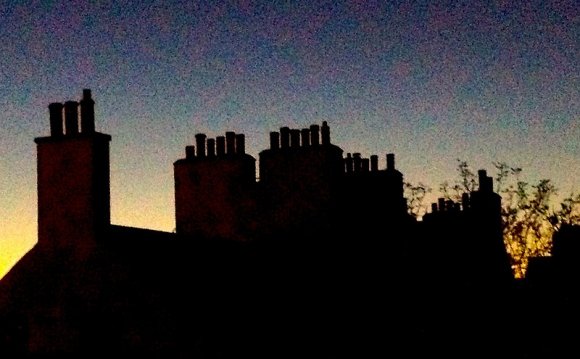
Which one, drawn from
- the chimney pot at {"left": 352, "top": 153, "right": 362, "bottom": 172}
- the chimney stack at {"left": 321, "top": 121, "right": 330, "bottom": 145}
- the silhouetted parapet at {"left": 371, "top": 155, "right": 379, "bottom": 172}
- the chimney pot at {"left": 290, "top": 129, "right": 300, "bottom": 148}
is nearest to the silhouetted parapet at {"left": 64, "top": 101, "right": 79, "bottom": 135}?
the chimney pot at {"left": 290, "top": 129, "right": 300, "bottom": 148}

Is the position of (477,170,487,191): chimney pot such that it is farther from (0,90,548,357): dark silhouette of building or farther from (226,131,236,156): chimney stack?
(226,131,236,156): chimney stack

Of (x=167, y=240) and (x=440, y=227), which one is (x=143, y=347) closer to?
(x=167, y=240)

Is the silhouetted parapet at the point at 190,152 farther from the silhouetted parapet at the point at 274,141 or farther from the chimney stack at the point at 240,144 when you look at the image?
the silhouetted parapet at the point at 274,141

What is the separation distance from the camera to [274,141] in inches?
970

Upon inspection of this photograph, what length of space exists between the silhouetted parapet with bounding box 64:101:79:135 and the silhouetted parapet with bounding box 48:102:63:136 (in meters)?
0.15

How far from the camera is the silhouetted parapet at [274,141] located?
2462 centimetres

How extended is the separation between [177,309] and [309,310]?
434cm

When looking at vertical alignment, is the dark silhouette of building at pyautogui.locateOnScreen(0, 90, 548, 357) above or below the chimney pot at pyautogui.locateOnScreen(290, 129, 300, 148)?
below

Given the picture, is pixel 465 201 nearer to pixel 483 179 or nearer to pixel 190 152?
pixel 483 179

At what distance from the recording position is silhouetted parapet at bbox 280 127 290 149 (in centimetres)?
2450

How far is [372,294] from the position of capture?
22734 millimetres

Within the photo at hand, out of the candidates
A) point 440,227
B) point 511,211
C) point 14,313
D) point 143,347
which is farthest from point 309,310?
point 511,211

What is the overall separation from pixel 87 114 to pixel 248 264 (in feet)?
17.6

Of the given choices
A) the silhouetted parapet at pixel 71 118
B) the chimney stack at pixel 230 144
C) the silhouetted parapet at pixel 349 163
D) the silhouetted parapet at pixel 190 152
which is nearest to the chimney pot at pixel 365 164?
the silhouetted parapet at pixel 349 163
